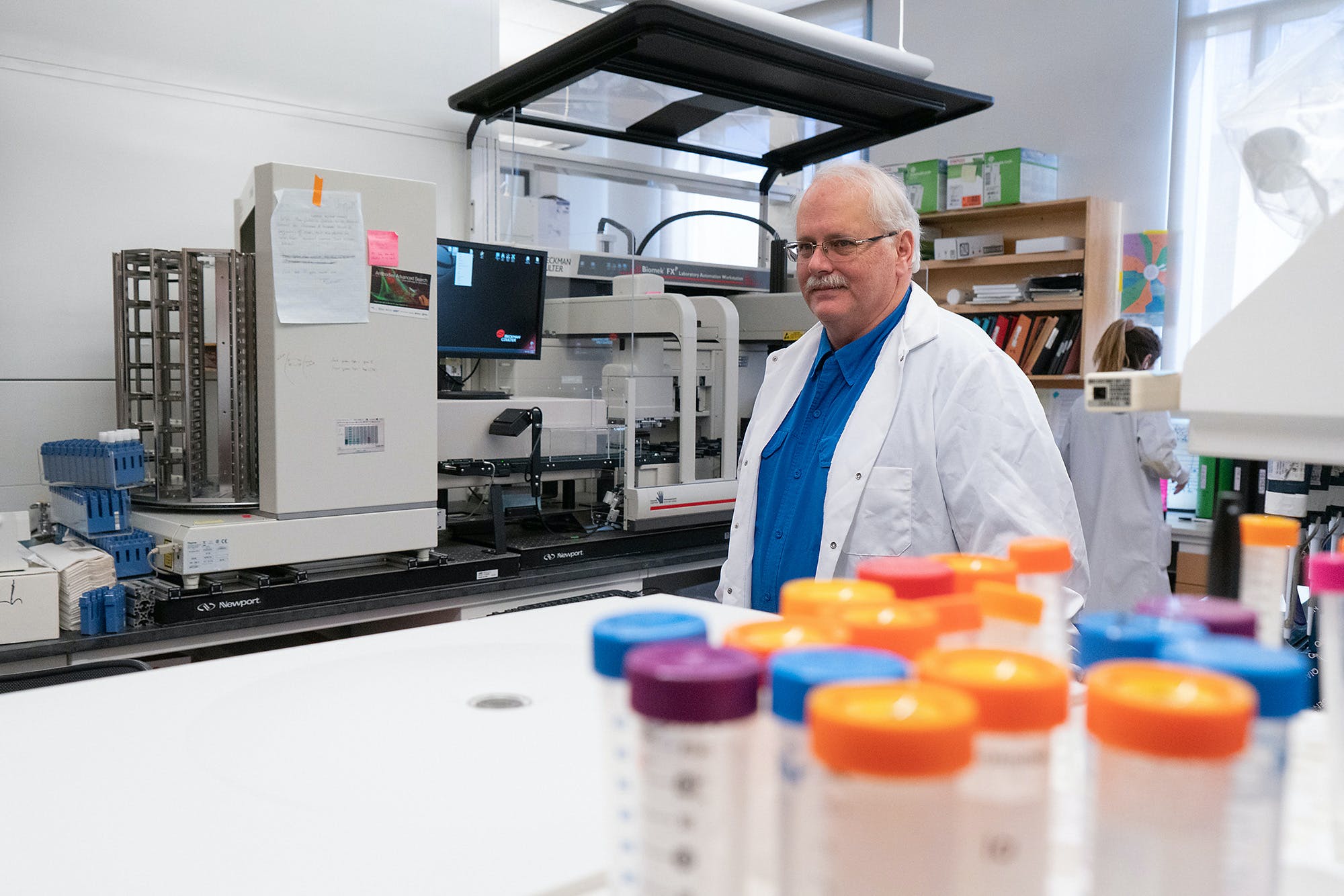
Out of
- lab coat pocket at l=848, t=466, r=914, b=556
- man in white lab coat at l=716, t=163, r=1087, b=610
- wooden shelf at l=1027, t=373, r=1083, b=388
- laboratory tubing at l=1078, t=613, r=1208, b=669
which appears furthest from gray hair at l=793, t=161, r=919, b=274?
wooden shelf at l=1027, t=373, r=1083, b=388

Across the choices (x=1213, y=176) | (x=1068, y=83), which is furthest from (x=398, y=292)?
(x=1068, y=83)

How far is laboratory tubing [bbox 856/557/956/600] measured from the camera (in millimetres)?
694

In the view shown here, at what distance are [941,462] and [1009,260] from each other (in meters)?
3.60

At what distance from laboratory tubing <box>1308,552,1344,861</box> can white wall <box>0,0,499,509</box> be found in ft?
10.1

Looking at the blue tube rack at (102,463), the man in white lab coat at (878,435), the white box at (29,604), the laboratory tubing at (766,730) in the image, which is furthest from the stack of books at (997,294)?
the laboratory tubing at (766,730)

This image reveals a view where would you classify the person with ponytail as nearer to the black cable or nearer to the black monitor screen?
the black cable

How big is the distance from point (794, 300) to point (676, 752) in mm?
3040

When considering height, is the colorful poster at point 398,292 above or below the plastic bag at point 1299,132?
below

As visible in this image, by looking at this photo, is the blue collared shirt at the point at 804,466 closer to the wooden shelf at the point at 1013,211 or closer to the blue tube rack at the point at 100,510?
the blue tube rack at the point at 100,510

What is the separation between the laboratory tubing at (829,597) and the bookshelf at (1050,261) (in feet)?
14.9

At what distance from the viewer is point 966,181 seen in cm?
536

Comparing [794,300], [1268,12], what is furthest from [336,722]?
[1268,12]

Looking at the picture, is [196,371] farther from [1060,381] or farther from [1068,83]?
[1068,83]

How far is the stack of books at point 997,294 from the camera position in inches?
205
